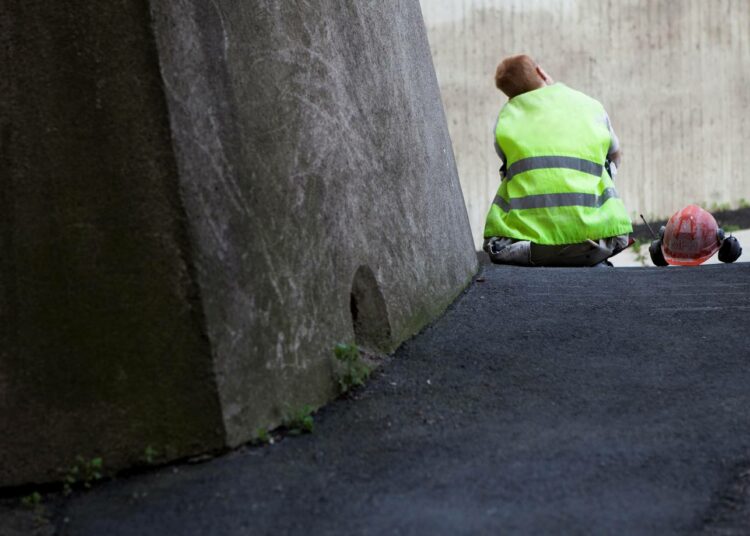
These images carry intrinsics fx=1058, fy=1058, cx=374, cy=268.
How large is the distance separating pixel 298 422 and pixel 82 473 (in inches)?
24.9

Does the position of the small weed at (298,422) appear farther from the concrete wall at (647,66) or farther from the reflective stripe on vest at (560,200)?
the concrete wall at (647,66)

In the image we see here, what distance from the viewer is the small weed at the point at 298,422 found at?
3.08 m

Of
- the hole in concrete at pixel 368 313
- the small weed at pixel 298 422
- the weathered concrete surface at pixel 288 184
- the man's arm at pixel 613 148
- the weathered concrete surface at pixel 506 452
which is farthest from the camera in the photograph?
the man's arm at pixel 613 148

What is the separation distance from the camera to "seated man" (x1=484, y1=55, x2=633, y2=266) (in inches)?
260

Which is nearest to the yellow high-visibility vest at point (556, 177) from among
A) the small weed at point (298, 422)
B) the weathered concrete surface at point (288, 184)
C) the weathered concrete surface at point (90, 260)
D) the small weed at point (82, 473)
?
the weathered concrete surface at point (288, 184)

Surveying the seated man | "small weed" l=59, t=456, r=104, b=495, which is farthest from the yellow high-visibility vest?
"small weed" l=59, t=456, r=104, b=495

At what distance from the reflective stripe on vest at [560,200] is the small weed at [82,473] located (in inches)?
169

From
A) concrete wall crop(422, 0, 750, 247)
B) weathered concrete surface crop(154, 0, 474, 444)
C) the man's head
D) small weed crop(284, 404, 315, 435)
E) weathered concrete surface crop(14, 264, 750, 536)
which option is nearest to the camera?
weathered concrete surface crop(14, 264, 750, 536)

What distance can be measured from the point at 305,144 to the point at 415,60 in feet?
6.01

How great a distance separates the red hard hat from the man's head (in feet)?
4.26

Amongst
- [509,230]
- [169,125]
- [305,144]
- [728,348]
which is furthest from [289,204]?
[509,230]

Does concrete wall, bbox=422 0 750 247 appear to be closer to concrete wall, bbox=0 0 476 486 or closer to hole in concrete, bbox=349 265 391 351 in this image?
hole in concrete, bbox=349 265 391 351

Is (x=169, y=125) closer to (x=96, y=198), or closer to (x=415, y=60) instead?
(x=96, y=198)

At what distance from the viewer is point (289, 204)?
324 cm
